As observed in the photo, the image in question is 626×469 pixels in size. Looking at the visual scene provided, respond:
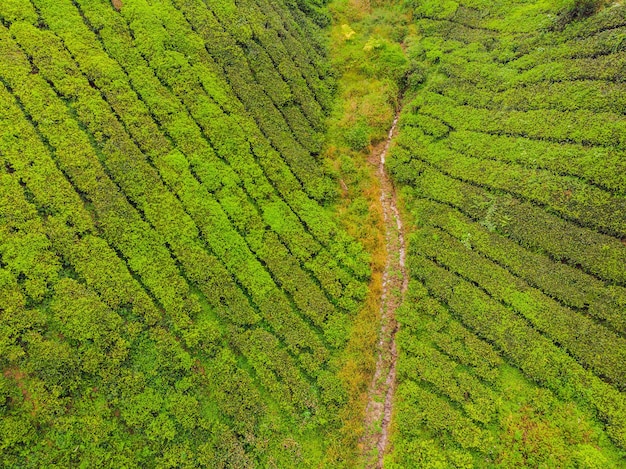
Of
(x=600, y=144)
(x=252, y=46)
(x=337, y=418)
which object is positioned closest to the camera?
(x=337, y=418)

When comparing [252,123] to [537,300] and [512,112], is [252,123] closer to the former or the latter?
[512,112]

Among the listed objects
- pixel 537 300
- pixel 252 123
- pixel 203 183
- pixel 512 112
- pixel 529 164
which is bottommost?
pixel 203 183

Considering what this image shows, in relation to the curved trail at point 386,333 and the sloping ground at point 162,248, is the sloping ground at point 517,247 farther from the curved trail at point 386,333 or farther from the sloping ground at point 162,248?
the sloping ground at point 162,248

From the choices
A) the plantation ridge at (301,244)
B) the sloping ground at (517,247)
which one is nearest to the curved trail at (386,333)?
the plantation ridge at (301,244)

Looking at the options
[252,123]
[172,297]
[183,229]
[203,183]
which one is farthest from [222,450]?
[252,123]

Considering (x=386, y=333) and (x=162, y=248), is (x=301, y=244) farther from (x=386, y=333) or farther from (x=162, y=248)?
(x=162, y=248)

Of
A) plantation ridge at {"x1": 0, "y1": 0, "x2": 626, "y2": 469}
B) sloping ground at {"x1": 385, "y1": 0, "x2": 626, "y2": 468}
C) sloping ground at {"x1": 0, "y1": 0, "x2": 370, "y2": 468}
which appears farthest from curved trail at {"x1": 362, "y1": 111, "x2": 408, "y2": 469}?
sloping ground at {"x1": 0, "y1": 0, "x2": 370, "y2": 468}

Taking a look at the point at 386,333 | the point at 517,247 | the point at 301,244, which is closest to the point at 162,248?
the point at 301,244

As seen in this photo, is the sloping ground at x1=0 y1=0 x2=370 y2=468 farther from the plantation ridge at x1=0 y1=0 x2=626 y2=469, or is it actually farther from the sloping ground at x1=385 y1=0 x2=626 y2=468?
the sloping ground at x1=385 y1=0 x2=626 y2=468
